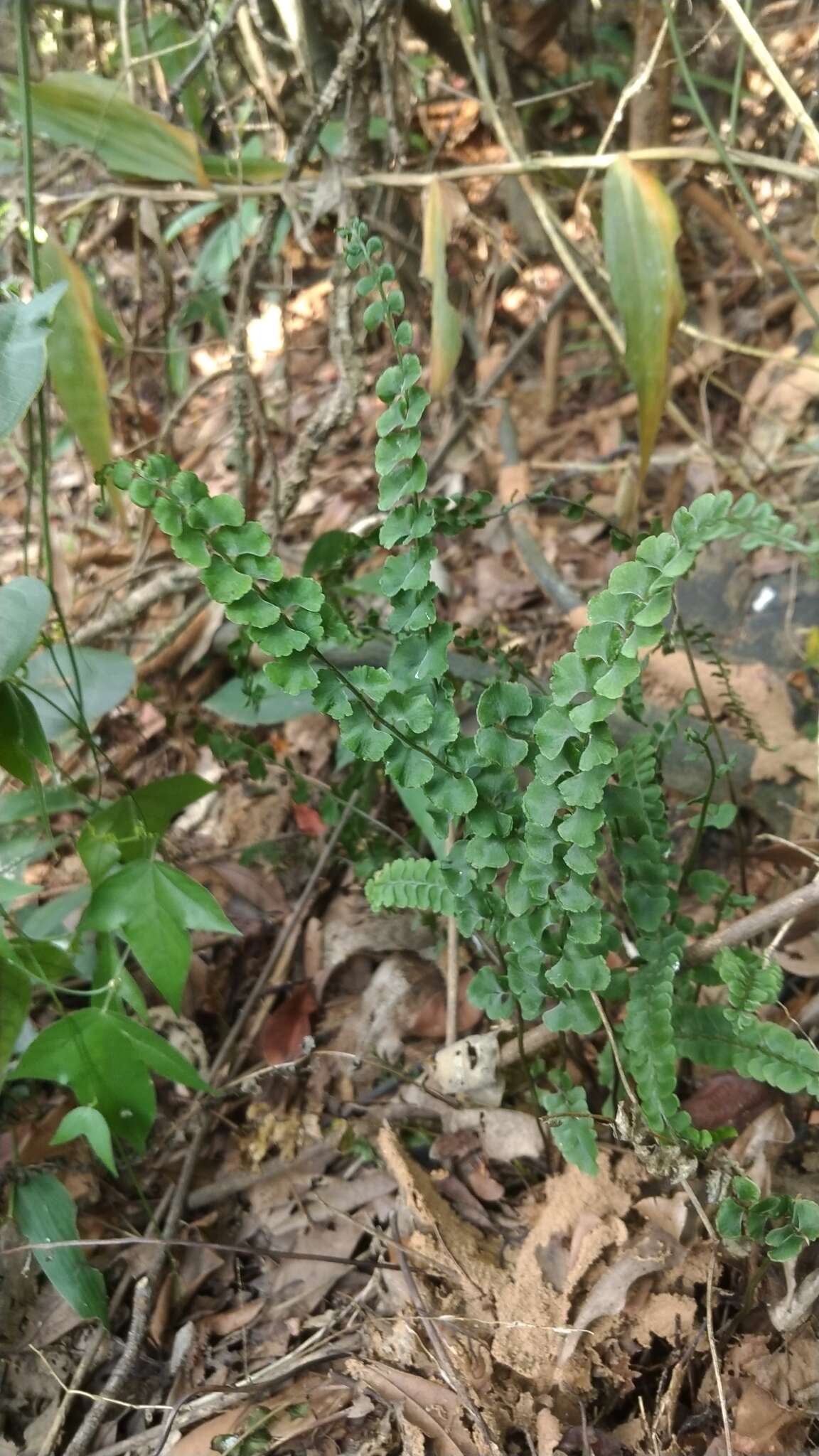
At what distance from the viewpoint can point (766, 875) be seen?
51.5 inches

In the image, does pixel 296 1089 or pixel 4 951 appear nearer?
pixel 4 951

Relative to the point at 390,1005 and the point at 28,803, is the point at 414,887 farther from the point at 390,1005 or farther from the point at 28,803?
the point at 28,803

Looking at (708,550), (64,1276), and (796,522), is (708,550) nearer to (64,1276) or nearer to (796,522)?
(796,522)

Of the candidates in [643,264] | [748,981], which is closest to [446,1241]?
[748,981]

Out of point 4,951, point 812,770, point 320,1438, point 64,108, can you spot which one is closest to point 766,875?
point 812,770

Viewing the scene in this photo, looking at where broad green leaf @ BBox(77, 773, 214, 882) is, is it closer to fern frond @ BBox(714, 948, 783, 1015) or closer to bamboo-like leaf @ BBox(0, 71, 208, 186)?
fern frond @ BBox(714, 948, 783, 1015)

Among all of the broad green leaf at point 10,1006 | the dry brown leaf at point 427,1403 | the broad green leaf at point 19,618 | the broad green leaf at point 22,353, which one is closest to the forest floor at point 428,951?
the dry brown leaf at point 427,1403

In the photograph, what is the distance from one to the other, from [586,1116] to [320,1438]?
408 millimetres

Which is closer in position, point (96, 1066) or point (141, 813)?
point (96, 1066)

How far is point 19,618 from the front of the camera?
833mm

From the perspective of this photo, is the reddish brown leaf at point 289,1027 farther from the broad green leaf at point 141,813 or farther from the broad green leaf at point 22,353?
the broad green leaf at point 22,353

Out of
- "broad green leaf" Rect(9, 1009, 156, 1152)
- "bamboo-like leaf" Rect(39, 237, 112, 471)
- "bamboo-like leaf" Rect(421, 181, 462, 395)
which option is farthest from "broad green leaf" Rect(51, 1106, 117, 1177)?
"bamboo-like leaf" Rect(421, 181, 462, 395)

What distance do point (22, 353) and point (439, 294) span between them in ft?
2.45

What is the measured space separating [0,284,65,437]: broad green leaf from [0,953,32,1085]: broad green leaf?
0.37 meters
